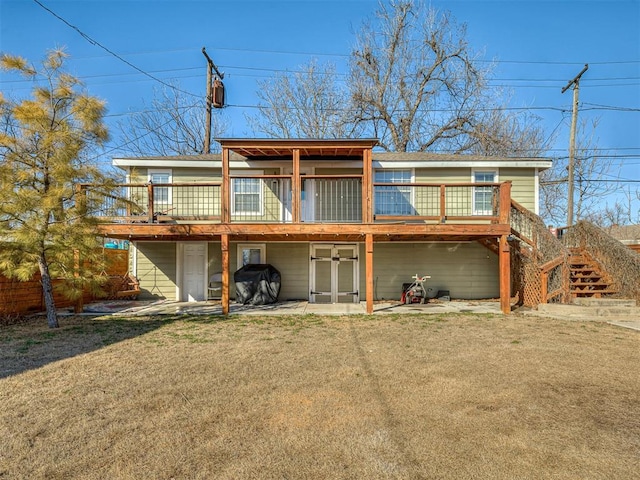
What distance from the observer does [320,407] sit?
3.52 meters

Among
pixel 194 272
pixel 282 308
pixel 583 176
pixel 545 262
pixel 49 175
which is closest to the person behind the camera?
pixel 49 175

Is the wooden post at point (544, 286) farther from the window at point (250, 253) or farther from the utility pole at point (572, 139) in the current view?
the utility pole at point (572, 139)

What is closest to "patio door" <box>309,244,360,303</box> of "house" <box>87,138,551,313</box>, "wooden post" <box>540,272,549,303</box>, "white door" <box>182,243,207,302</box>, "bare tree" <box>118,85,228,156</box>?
"house" <box>87,138,551,313</box>

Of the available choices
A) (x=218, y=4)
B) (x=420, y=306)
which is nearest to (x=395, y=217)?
(x=420, y=306)

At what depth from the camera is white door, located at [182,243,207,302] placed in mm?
11531

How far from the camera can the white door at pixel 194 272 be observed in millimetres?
11531

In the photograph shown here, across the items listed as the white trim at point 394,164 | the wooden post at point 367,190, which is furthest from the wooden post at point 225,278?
the wooden post at point 367,190

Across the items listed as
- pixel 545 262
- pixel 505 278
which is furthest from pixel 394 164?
pixel 545 262

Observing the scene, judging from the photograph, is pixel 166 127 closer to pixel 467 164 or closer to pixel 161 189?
pixel 161 189

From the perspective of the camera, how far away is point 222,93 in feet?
56.3

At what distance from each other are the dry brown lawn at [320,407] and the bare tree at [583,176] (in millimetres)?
17954

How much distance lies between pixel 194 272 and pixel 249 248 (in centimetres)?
181

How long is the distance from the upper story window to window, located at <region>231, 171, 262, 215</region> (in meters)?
1.94

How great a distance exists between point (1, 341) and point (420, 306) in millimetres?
8865
